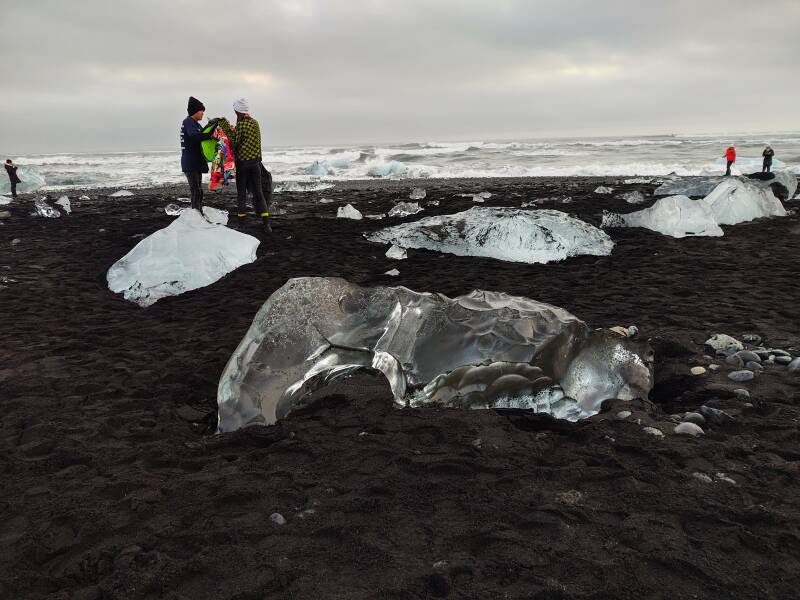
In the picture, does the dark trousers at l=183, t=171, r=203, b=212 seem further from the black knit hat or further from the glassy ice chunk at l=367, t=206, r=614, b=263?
the glassy ice chunk at l=367, t=206, r=614, b=263

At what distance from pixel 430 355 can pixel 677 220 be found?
6.01m

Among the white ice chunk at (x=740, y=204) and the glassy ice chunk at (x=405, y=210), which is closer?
the white ice chunk at (x=740, y=204)

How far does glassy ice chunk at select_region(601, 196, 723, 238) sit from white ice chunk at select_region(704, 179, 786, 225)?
0.96m

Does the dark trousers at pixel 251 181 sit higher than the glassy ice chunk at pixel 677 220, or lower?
higher

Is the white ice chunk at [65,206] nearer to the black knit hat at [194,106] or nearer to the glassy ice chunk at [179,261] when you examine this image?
the black knit hat at [194,106]

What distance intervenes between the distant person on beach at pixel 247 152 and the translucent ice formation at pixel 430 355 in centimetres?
448

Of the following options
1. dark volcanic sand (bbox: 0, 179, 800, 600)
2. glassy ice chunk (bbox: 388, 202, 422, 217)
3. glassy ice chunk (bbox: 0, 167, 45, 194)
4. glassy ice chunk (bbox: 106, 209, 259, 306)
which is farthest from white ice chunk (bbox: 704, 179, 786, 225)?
glassy ice chunk (bbox: 0, 167, 45, 194)

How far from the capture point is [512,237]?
6.30 m

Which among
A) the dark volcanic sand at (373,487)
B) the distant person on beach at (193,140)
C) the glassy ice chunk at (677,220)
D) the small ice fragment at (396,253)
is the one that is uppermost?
the distant person on beach at (193,140)

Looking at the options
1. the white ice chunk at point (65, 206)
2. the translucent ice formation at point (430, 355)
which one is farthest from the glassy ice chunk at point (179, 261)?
the white ice chunk at point (65, 206)

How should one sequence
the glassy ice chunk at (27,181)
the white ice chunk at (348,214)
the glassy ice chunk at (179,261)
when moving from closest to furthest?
the glassy ice chunk at (179,261) < the white ice chunk at (348,214) < the glassy ice chunk at (27,181)

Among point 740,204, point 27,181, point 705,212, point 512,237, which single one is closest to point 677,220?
point 705,212

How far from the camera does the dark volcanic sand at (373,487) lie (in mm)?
1630

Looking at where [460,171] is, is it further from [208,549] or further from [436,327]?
[208,549]
